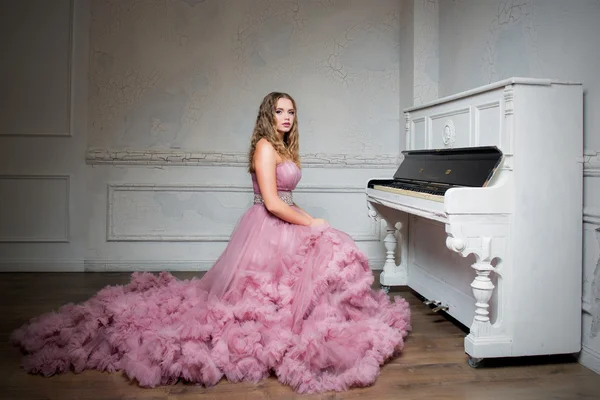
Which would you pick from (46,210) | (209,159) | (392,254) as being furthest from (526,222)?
(46,210)

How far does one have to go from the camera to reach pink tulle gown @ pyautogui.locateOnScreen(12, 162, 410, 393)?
7.68ft

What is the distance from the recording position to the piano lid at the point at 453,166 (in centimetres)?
266

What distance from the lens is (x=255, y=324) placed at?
2.51 metres

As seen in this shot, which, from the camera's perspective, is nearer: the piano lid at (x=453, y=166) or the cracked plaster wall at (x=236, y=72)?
the piano lid at (x=453, y=166)

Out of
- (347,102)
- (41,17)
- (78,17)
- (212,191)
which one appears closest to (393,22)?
(347,102)

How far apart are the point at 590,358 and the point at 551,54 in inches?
62.0

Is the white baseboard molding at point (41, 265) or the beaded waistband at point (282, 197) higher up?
the beaded waistband at point (282, 197)

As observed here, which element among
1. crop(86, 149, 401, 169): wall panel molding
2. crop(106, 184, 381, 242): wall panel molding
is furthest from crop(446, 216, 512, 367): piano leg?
crop(106, 184, 381, 242): wall panel molding

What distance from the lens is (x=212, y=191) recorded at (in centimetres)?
479

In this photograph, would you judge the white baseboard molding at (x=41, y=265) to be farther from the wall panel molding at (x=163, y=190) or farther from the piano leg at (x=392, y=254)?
the piano leg at (x=392, y=254)

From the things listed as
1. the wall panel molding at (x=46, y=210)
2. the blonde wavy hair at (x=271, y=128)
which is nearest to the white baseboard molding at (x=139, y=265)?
the wall panel molding at (x=46, y=210)

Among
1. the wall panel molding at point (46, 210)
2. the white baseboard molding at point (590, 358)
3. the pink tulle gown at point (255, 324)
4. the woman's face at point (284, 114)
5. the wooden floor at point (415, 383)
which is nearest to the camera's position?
the wooden floor at point (415, 383)

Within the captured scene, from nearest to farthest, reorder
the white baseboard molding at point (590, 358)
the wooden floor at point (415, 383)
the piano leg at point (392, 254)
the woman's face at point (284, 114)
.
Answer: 1. the wooden floor at point (415, 383)
2. the white baseboard molding at point (590, 358)
3. the woman's face at point (284, 114)
4. the piano leg at point (392, 254)

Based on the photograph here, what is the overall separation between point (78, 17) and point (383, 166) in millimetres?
2963
